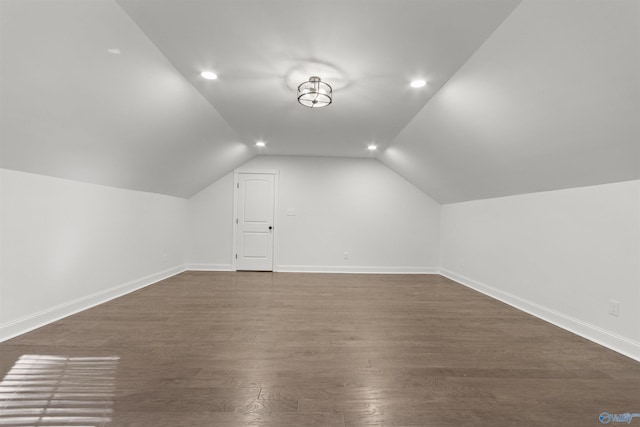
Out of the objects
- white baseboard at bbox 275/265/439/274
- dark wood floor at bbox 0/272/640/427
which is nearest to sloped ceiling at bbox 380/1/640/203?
dark wood floor at bbox 0/272/640/427

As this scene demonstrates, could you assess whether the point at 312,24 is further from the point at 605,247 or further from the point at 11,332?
the point at 11,332

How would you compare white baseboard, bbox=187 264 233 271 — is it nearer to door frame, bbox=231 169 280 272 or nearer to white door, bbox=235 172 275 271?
door frame, bbox=231 169 280 272

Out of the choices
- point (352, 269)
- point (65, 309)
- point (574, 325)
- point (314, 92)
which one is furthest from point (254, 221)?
point (574, 325)

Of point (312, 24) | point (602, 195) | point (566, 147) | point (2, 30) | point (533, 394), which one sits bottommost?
point (533, 394)

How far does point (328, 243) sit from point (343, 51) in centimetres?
398

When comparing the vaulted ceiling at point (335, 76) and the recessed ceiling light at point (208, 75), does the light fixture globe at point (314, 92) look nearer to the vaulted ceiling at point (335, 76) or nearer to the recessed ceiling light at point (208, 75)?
the vaulted ceiling at point (335, 76)

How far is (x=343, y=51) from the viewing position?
2.10 meters

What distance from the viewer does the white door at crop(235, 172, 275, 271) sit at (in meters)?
5.50

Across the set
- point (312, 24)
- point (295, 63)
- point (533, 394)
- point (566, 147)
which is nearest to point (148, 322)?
point (295, 63)

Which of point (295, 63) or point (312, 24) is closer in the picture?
point (312, 24)

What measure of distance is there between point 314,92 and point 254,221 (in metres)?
3.64

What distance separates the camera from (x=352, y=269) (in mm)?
5539

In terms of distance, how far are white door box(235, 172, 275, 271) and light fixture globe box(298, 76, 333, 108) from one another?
10.0 ft

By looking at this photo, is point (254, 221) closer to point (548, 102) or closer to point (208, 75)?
point (208, 75)
